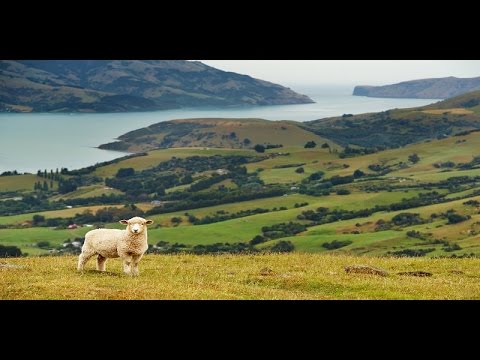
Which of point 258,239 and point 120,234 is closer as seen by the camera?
point 120,234

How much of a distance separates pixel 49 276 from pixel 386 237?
141m

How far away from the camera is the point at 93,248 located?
20.1 m

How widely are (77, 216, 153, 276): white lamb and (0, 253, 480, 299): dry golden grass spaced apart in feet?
1.56

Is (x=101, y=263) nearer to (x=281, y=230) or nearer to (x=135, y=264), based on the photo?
(x=135, y=264)

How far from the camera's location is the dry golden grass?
1636 cm

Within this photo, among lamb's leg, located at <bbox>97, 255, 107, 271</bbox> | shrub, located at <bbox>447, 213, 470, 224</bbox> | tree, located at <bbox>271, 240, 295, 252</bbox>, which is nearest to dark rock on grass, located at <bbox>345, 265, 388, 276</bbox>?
lamb's leg, located at <bbox>97, 255, 107, 271</bbox>

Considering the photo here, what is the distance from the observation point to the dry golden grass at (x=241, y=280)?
16.4 meters

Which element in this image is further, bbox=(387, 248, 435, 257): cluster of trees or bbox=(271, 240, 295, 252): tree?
bbox=(271, 240, 295, 252): tree

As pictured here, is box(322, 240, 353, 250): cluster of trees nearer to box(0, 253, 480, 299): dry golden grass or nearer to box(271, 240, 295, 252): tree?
box(271, 240, 295, 252): tree

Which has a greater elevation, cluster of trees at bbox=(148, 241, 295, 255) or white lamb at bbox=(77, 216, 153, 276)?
white lamb at bbox=(77, 216, 153, 276)

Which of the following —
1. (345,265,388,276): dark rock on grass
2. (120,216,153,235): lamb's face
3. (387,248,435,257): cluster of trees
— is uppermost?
(120,216,153,235): lamb's face
